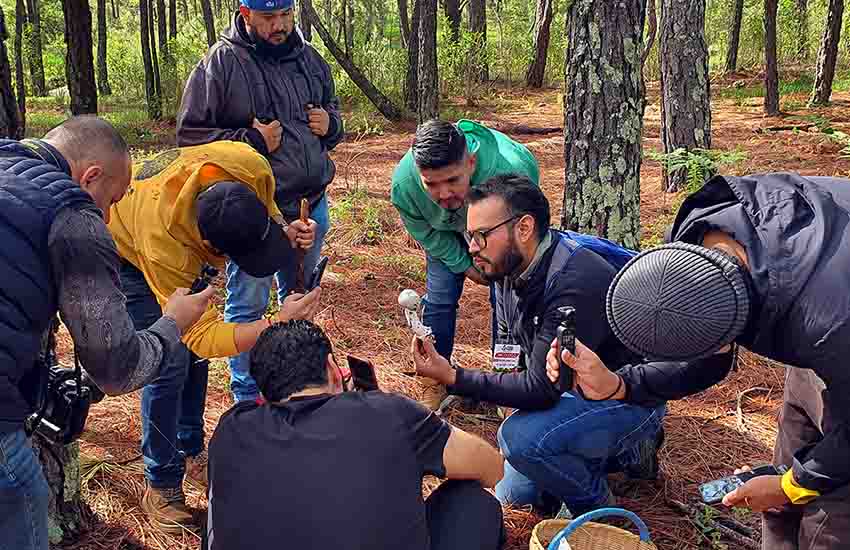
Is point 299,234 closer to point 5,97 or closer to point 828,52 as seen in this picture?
point 5,97

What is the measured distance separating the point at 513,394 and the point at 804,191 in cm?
139

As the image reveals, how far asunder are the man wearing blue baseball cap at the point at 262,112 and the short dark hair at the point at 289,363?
4.32 feet

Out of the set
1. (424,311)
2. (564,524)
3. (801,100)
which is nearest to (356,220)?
(424,311)

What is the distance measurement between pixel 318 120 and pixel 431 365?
155cm

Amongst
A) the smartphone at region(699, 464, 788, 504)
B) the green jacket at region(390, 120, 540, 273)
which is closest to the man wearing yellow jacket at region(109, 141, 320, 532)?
the green jacket at region(390, 120, 540, 273)

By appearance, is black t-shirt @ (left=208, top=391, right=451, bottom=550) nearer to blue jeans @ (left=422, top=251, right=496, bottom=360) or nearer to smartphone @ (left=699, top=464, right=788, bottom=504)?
smartphone @ (left=699, top=464, right=788, bottom=504)

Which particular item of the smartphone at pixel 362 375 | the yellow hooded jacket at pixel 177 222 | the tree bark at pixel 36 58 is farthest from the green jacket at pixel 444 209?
the tree bark at pixel 36 58

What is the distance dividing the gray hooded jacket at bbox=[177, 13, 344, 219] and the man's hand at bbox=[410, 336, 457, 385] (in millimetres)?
1215

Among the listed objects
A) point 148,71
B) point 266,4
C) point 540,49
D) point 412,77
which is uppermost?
point 540,49

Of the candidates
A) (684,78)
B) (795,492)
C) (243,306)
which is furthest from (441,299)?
(684,78)

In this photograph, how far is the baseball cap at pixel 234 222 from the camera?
2701 mm

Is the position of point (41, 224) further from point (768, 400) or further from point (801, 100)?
point (801, 100)

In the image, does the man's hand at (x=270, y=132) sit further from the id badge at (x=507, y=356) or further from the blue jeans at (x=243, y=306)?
the id badge at (x=507, y=356)

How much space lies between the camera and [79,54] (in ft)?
30.2
